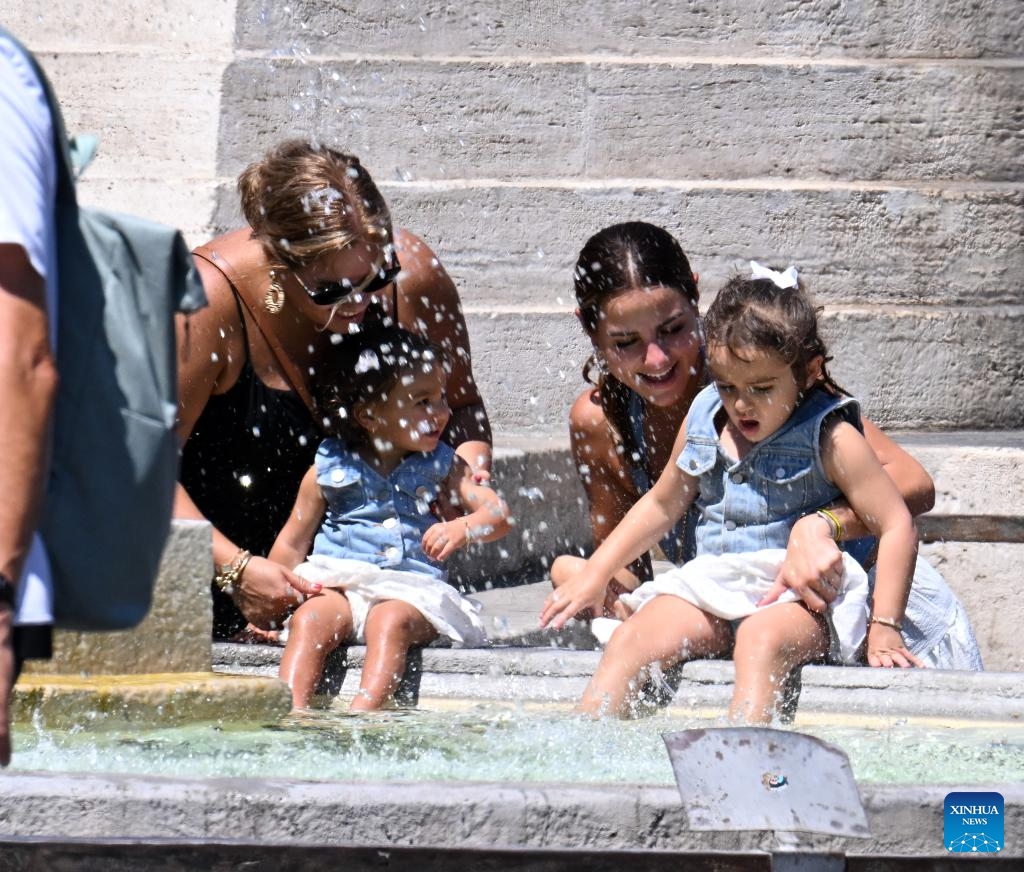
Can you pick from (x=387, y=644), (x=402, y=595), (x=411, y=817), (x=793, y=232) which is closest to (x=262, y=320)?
(x=402, y=595)

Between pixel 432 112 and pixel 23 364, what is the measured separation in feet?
14.3

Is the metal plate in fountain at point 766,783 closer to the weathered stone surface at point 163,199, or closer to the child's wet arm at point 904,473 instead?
the child's wet arm at point 904,473

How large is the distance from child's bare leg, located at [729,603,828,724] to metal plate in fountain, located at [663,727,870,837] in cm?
105

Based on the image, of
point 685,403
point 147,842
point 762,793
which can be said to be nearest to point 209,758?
point 147,842

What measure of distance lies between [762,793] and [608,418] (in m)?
2.16

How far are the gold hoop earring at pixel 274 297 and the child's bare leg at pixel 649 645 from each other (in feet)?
4.06

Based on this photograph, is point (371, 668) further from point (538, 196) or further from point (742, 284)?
point (538, 196)

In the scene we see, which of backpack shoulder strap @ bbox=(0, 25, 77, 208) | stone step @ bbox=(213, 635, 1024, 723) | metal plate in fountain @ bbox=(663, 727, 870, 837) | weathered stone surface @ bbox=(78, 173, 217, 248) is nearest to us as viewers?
backpack shoulder strap @ bbox=(0, 25, 77, 208)

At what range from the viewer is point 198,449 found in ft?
14.3

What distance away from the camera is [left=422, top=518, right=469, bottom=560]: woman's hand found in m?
3.99

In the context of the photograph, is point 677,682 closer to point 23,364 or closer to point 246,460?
point 246,460

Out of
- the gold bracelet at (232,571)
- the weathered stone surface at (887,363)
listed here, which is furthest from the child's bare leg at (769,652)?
the weathered stone surface at (887,363)

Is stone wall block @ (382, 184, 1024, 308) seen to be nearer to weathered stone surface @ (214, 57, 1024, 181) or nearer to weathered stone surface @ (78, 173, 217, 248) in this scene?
weathered stone surface @ (214, 57, 1024, 181)

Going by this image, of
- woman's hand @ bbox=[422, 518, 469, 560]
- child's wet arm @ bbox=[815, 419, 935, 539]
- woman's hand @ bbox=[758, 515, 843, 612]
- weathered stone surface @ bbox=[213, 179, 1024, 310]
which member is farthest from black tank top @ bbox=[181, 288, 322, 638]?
weathered stone surface @ bbox=[213, 179, 1024, 310]
